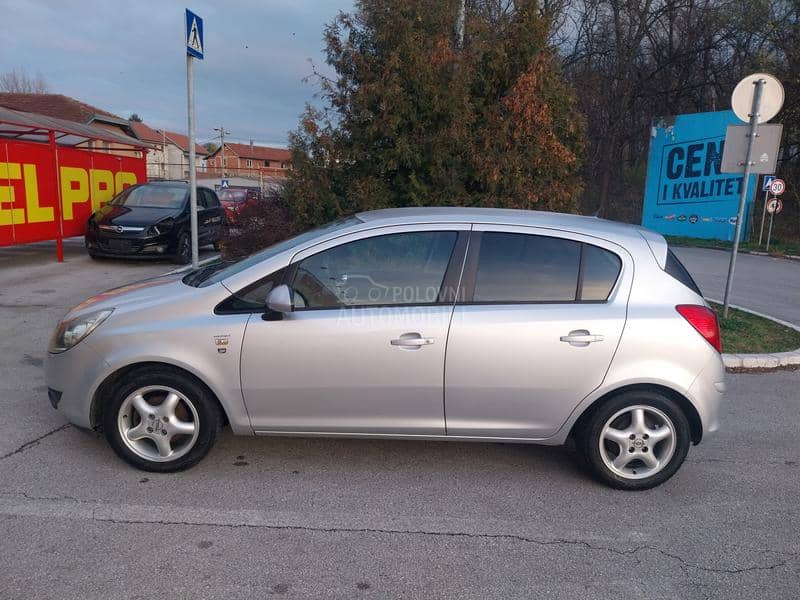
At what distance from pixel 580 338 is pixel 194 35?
684 centimetres

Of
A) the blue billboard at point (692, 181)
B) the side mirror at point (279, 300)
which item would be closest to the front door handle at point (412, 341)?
the side mirror at point (279, 300)

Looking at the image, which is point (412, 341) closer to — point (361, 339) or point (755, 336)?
point (361, 339)

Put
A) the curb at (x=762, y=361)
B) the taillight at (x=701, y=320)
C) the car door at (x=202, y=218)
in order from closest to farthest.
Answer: the taillight at (x=701, y=320) → the curb at (x=762, y=361) → the car door at (x=202, y=218)

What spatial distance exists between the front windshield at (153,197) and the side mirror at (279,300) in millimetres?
9751

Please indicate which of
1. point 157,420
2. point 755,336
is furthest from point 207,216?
point 755,336

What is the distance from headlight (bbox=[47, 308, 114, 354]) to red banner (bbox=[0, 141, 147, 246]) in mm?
8208

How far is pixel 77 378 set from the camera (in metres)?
3.80

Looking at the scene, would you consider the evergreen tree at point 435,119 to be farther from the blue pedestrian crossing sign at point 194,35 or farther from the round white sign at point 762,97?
the round white sign at point 762,97

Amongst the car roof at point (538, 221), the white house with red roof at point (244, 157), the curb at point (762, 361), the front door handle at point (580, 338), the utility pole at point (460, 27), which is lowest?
the curb at point (762, 361)

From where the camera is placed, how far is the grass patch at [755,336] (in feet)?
22.9

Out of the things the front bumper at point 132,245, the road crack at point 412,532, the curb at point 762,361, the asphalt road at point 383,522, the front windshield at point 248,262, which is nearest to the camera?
the asphalt road at point 383,522

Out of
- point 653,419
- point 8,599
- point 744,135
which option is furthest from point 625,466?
point 744,135

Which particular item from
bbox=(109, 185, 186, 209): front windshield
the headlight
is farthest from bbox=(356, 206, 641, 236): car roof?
bbox=(109, 185, 186, 209): front windshield

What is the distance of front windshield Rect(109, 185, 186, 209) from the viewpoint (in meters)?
12.5
